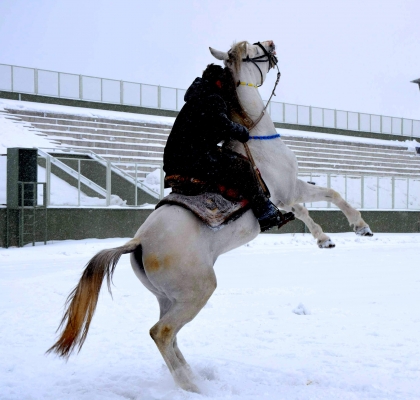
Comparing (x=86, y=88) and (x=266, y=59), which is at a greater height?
(x=86, y=88)

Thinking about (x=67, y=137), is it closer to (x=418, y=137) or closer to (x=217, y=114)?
(x=217, y=114)

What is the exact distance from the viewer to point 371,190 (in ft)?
85.8

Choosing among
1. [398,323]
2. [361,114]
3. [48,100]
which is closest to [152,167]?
[48,100]

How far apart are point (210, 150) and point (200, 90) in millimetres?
488

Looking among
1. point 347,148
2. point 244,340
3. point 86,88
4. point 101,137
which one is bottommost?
point 244,340

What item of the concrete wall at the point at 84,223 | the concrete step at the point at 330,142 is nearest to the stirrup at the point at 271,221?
the concrete wall at the point at 84,223

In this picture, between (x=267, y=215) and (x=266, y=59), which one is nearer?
(x=267, y=215)

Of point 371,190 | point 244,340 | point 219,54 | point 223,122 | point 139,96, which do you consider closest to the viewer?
point 223,122

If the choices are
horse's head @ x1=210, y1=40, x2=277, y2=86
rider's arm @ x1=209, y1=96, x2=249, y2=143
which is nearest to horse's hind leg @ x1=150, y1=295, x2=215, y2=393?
rider's arm @ x1=209, y1=96, x2=249, y2=143

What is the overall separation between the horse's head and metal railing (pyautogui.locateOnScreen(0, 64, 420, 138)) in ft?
90.7

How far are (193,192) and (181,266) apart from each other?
628 millimetres

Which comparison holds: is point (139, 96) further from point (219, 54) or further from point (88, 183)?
point (219, 54)

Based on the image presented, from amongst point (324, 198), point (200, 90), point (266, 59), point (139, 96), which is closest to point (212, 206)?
point (200, 90)

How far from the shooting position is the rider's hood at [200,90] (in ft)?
15.3
